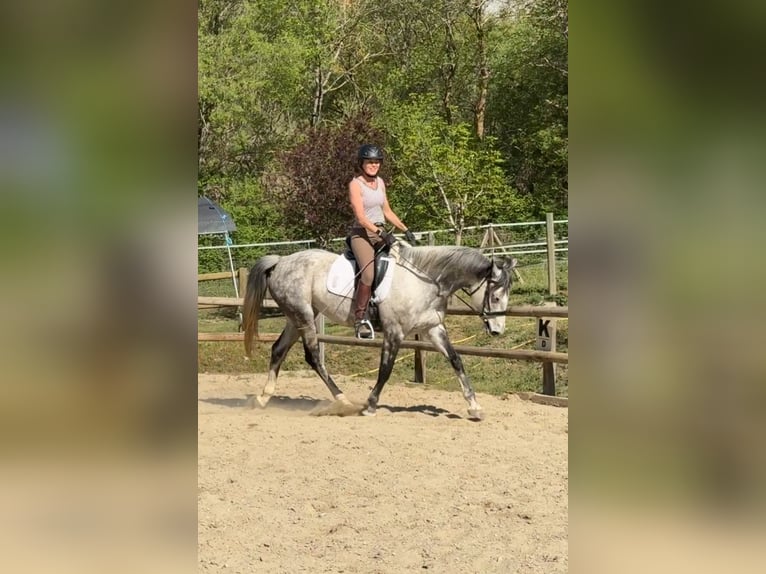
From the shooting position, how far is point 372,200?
17.4 feet

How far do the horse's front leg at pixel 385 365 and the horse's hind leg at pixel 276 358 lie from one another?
2.57 ft

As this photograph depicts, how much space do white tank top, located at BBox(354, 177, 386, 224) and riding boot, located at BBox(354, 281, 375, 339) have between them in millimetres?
474

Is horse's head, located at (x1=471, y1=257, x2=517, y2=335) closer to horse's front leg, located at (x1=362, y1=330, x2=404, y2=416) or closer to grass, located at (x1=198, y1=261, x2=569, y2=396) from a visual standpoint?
horse's front leg, located at (x1=362, y1=330, x2=404, y2=416)

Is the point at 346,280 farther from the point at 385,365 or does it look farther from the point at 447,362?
the point at 447,362

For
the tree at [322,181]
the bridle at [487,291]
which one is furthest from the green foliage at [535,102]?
the bridle at [487,291]

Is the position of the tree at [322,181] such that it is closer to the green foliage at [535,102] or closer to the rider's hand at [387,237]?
the green foliage at [535,102]

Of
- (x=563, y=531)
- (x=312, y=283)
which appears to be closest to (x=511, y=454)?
(x=563, y=531)

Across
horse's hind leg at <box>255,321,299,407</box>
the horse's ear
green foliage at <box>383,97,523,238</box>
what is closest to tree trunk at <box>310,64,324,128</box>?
green foliage at <box>383,97,523,238</box>

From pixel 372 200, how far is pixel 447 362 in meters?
4.02

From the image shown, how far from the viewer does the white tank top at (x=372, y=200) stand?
17.3ft
